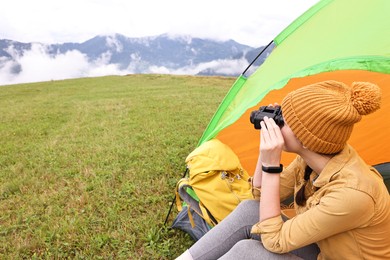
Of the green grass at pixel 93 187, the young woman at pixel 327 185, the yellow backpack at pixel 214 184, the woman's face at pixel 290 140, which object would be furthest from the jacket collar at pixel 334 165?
the green grass at pixel 93 187

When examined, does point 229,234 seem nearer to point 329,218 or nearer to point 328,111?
point 329,218

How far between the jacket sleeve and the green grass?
5.53 ft

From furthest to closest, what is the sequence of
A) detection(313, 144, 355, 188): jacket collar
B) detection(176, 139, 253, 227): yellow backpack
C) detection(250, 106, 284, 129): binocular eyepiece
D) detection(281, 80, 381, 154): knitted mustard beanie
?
detection(176, 139, 253, 227): yellow backpack, detection(250, 106, 284, 129): binocular eyepiece, detection(313, 144, 355, 188): jacket collar, detection(281, 80, 381, 154): knitted mustard beanie

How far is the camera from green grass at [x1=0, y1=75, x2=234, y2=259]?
3473mm

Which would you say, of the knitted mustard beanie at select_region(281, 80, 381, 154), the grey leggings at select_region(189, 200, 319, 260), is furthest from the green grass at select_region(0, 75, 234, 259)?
the knitted mustard beanie at select_region(281, 80, 381, 154)

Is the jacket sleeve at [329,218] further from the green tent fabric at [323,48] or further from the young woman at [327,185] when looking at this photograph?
the green tent fabric at [323,48]

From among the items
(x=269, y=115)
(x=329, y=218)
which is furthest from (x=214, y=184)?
(x=329, y=218)

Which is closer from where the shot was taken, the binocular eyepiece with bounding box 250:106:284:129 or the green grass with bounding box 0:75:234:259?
the binocular eyepiece with bounding box 250:106:284:129

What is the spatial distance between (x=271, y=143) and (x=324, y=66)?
0.71 metres

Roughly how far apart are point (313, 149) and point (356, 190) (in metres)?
0.28

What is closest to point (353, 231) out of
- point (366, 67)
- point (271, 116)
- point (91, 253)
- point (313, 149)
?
point (313, 149)

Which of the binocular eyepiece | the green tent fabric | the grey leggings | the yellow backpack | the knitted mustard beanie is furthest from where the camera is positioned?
the yellow backpack

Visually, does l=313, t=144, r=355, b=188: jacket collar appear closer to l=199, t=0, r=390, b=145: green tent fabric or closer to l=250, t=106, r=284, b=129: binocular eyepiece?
l=250, t=106, r=284, b=129: binocular eyepiece

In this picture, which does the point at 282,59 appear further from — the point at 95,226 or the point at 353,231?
the point at 95,226
